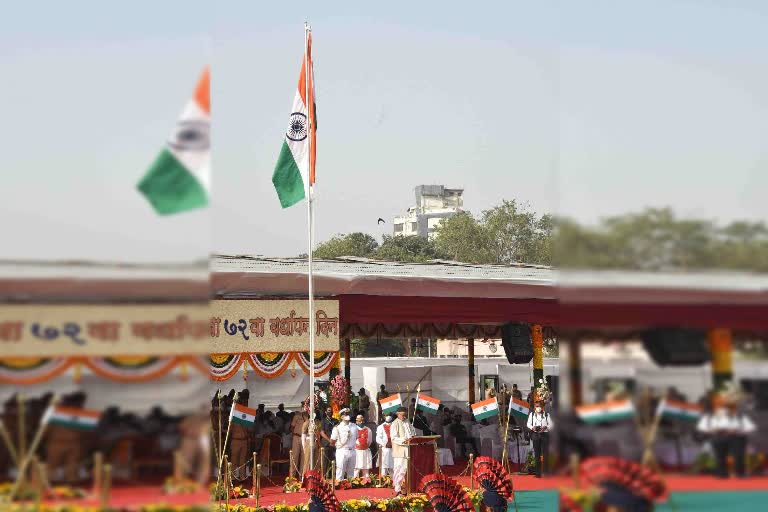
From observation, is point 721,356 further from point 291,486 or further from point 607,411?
point 291,486

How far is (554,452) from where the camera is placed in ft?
9.46

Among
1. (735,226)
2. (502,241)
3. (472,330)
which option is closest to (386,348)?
(502,241)

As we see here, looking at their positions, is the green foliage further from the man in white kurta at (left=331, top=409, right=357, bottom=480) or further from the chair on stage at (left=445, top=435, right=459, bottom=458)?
the chair on stage at (left=445, top=435, right=459, bottom=458)

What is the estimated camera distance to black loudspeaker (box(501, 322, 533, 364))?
58.5 ft

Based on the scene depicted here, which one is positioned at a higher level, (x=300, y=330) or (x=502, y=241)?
(x=502, y=241)

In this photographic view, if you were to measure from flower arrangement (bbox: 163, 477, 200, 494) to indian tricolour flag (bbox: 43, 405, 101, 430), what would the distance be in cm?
28

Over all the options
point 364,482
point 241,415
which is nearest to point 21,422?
point 241,415

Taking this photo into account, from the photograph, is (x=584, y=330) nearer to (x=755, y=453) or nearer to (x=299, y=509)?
(x=755, y=453)

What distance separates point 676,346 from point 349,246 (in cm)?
6178

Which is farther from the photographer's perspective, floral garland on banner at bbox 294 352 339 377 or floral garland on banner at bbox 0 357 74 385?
floral garland on banner at bbox 294 352 339 377

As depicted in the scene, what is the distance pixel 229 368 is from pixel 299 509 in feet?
7.13

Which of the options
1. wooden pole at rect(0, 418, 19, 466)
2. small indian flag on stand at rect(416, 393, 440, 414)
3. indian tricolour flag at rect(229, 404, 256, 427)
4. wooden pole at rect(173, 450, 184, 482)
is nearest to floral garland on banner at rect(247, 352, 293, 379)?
indian tricolour flag at rect(229, 404, 256, 427)

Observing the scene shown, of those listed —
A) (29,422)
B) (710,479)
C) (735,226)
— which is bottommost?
(710,479)

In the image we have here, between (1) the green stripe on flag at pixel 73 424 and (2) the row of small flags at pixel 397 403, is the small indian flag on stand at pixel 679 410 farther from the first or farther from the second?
(2) the row of small flags at pixel 397 403
